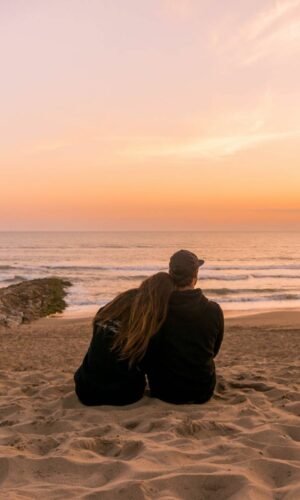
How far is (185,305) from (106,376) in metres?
1.02

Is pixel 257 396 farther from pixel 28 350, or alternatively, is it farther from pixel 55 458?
pixel 28 350

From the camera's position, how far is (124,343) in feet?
15.3

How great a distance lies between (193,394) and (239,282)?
27044 millimetres

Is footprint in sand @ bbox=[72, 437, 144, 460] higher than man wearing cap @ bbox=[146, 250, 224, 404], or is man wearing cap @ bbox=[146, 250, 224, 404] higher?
man wearing cap @ bbox=[146, 250, 224, 404]

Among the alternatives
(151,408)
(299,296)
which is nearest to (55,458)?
(151,408)

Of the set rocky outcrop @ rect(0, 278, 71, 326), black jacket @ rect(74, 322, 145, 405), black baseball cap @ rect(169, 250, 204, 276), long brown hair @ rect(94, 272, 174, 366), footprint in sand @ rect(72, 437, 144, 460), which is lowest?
rocky outcrop @ rect(0, 278, 71, 326)

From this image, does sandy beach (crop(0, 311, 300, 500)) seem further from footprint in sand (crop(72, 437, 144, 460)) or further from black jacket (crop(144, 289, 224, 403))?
black jacket (crop(144, 289, 224, 403))

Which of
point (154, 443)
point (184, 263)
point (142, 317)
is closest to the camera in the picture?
point (154, 443)

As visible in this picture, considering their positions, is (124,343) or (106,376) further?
(106,376)

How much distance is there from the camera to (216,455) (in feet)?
11.5

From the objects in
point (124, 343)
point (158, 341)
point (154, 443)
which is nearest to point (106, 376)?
point (124, 343)

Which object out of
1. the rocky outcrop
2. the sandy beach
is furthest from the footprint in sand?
the rocky outcrop

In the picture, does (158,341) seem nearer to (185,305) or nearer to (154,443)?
(185,305)

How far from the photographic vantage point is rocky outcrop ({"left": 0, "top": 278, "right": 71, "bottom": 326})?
18352 millimetres
